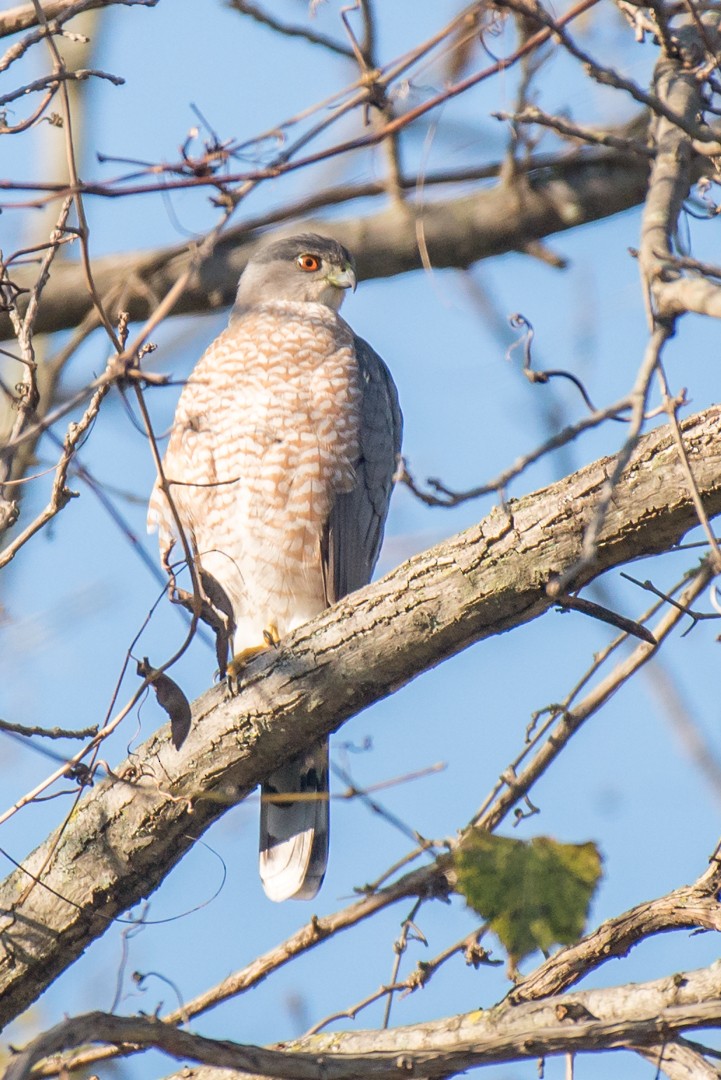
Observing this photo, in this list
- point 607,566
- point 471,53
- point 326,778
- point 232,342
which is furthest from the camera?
point 232,342

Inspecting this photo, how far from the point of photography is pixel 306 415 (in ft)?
16.4

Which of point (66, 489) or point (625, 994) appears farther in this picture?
point (66, 489)

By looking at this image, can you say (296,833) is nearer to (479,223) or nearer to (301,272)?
(301,272)

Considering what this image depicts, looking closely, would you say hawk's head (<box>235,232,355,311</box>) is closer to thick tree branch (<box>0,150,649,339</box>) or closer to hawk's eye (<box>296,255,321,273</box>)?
hawk's eye (<box>296,255,321,273</box>)

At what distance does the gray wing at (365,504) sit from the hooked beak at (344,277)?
0.52 meters

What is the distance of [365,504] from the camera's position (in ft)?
16.8

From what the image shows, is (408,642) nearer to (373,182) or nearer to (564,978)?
(564,978)

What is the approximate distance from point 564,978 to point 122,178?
220 centimetres

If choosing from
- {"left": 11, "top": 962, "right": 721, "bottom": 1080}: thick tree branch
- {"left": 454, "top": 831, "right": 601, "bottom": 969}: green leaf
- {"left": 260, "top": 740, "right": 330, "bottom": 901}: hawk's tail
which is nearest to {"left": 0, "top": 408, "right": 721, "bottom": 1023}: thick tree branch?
{"left": 454, "top": 831, "right": 601, "bottom": 969}: green leaf

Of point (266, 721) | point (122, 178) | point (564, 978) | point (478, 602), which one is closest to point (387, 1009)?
point (564, 978)

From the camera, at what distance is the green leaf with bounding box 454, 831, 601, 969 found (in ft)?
9.74

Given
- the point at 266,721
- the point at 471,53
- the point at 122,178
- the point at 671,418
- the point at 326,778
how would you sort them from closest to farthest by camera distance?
the point at 671,418 < the point at 122,178 < the point at 266,721 < the point at 471,53 < the point at 326,778

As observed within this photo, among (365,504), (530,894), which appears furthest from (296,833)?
(530,894)

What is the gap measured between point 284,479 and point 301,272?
4.35ft
